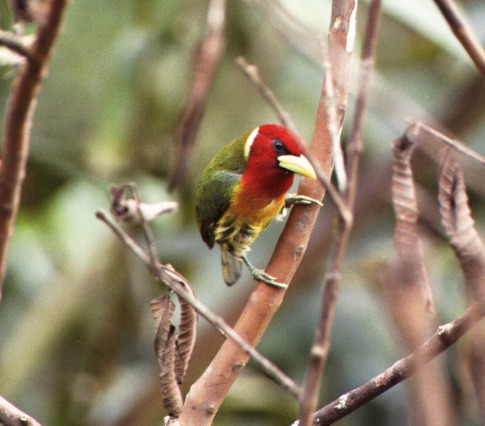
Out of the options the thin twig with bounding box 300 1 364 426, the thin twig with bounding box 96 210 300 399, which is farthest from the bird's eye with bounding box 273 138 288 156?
the thin twig with bounding box 300 1 364 426

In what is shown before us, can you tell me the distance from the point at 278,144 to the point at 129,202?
140 centimetres

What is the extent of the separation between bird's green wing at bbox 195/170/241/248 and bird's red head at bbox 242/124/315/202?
52 mm

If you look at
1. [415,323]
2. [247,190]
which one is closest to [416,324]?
[415,323]

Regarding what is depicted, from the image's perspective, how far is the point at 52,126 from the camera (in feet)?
12.3

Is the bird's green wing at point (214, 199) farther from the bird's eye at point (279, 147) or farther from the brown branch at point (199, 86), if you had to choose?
the brown branch at point (199, 86)

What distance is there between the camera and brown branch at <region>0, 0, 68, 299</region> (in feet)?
3.03

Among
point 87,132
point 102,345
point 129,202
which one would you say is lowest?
point 129,202

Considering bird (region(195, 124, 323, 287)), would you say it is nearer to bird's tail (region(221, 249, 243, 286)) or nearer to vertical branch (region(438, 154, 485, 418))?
bird's tail (region(221, 249, 243, 286))

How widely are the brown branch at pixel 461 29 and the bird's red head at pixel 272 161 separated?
139cm

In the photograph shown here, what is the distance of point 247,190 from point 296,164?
254 mm

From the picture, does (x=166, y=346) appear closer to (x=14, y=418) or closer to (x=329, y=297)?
(x=14, y=418)

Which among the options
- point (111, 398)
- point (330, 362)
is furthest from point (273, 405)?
point (111, 398)

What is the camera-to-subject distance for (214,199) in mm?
2502

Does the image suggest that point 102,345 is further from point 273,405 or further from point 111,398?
point 273,405
